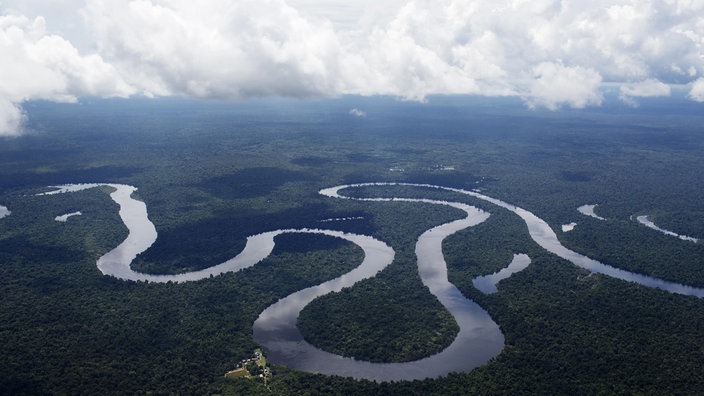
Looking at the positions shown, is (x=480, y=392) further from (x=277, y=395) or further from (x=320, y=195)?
(x=320, y=195)

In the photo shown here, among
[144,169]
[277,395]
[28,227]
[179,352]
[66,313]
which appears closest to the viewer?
[277,395]

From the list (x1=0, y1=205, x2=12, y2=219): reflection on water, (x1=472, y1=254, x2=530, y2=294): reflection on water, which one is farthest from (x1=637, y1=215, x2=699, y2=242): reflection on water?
(x1=0, y1=205, x2=12, y2=219): reflection on water

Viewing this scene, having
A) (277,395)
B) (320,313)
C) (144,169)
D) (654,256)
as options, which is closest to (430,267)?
(320,313)

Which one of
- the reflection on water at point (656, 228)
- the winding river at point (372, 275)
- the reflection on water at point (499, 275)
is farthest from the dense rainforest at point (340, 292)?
the reflection on water at point (656, 228)

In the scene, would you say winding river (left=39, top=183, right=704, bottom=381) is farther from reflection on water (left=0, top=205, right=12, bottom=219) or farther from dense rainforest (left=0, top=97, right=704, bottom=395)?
reflection on water (left=0, top=205, right=12, bottom=219)

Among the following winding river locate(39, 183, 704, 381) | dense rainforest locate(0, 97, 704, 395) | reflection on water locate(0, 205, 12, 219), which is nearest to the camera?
dense rainforest locate(0, 97, 704, 395)
